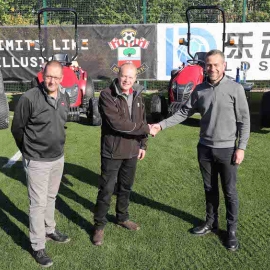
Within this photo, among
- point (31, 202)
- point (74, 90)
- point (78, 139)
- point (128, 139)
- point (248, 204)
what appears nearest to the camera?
point (31, 202)

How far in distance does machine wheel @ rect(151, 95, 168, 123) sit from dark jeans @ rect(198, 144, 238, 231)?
4370 mm

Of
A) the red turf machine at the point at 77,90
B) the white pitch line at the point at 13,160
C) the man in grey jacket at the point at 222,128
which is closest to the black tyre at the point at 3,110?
the white pitch line at the point at 13,160

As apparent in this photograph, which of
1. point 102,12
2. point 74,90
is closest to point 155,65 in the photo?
point 102,12

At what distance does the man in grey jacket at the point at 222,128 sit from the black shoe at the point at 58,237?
4.15 ft

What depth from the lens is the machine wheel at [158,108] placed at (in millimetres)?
8047

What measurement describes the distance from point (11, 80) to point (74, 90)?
12.6 feet

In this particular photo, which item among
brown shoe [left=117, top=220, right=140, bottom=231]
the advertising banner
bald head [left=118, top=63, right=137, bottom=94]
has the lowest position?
brown shoe [left=117, top=220, right=140, bottom=231]

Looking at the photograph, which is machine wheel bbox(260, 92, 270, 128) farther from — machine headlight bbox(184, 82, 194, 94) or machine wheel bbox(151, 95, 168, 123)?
machine wheel bbox(151, 95, 168, 123)

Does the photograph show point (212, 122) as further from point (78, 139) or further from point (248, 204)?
point (78, 139)

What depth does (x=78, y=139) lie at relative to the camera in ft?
23.4

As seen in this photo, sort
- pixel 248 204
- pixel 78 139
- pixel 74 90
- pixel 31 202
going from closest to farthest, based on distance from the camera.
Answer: pixel 31 202
pixel 248 204
pixel 78 139
pixel 74 90

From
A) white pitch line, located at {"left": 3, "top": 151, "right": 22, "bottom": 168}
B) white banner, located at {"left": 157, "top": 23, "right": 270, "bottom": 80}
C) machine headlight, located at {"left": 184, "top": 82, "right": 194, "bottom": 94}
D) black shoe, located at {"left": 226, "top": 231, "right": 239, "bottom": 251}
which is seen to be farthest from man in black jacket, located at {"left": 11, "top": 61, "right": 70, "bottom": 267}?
white banner, located at {"left": 157, "top": 23, "right": 270, "bottom": 80}

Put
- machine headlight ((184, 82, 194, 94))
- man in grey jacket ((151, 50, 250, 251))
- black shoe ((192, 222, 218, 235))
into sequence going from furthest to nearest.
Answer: machine headlight ((184, 82, 194, 94)), black shoe ((192, 222, 218, 235)), man in grey jacket ((151, 50, 250, 251))

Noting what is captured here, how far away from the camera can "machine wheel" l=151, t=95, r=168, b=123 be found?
8.05 meters
